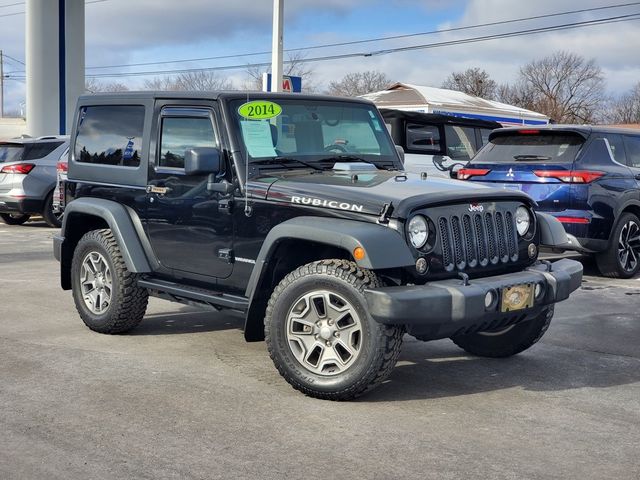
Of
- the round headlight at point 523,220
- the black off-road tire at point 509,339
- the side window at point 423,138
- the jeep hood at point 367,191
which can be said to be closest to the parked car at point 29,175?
the side window at point 423,138

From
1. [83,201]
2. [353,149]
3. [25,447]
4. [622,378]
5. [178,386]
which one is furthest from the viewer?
[83,201]

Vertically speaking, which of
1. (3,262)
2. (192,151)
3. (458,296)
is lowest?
(3,262)

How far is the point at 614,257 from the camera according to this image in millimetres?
10117

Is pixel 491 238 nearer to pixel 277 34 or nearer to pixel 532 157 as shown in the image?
pixel 532 157

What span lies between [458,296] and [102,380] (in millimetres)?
2352

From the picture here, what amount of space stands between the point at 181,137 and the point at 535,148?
5.18 meters

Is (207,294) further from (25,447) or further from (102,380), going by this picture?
(25,447)

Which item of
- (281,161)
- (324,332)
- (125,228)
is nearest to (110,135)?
(125,228)

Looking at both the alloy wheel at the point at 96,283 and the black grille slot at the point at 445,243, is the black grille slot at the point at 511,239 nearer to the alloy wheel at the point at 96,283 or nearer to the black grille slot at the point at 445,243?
the black grille slot at the point at 445,243

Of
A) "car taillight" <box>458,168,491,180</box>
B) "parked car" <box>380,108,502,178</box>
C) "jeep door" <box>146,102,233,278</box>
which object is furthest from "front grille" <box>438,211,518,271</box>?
"parked car" <box>380,108,502,178</box>

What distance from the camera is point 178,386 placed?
17.8 feet

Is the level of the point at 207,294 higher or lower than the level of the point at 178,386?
higher

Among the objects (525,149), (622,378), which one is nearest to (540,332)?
(622,378)

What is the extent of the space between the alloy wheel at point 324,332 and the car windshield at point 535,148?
5552 millimetres
